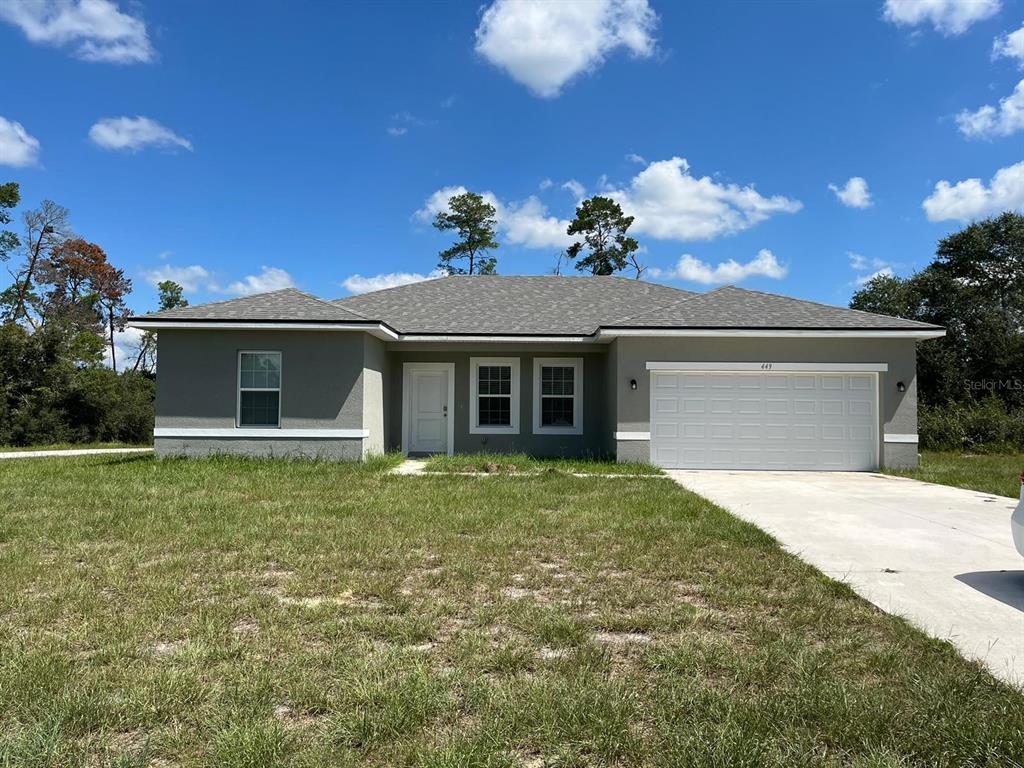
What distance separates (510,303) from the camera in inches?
622

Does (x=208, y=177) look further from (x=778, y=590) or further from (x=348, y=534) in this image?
(x=778, y=590)

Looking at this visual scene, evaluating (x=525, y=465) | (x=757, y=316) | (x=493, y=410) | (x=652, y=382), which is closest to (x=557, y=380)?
(x=493, y=410)

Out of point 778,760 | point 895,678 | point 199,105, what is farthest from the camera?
point 199,105

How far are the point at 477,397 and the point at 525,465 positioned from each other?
2.98 m

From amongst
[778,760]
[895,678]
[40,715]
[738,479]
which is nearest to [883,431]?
[738,479]

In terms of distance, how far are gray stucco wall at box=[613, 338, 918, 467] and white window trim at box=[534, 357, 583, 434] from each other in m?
1.94

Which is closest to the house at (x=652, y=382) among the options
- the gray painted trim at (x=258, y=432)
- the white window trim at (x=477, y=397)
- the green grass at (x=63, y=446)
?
the gray painted trim at (x=258, y=432)

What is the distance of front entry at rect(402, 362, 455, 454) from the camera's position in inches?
565

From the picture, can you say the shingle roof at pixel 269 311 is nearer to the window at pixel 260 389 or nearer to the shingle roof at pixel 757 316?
the window at pixel 260 389

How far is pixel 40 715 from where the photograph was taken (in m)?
2.50

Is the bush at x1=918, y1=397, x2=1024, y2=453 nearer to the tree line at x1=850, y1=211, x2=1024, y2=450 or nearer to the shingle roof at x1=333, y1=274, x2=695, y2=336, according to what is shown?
the tree line at x1=850, y1=211, x2=1024, y2=450

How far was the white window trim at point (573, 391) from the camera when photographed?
1414 cm

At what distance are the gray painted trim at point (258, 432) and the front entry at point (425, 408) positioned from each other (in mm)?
2456

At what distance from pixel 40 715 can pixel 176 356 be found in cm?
1095
